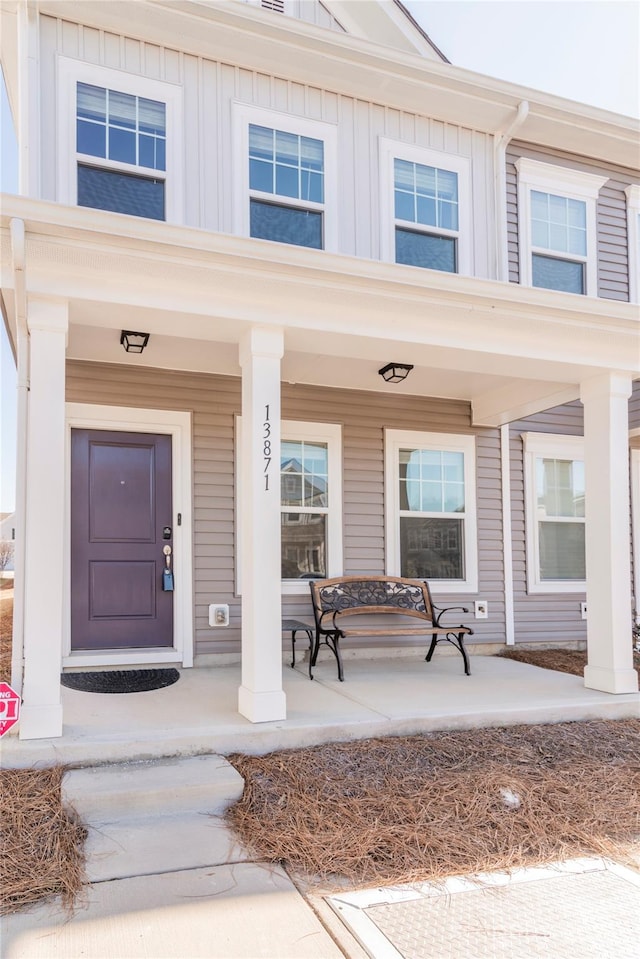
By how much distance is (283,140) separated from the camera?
5641 millimetres

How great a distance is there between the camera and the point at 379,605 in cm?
579

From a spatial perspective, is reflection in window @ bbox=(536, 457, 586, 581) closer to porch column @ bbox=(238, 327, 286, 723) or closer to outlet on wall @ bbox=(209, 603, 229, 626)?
outlet on wall @ bbox=(209, 603, 229, 626)

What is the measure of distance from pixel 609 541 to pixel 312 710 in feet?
7.99

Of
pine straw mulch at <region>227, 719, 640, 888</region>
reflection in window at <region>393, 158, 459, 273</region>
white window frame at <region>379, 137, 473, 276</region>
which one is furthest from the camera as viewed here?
reflection in window at <region>393, 158, 459, 273</region>

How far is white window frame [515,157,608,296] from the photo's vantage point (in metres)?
6.56

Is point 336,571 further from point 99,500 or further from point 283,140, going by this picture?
point 283,140

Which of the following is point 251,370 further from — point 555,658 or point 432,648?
point 555,658

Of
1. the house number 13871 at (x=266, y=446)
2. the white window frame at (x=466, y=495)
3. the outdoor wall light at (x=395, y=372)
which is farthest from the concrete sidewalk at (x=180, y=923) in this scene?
the white window frame at (x=466, y=495)

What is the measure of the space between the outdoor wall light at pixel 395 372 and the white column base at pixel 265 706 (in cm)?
261

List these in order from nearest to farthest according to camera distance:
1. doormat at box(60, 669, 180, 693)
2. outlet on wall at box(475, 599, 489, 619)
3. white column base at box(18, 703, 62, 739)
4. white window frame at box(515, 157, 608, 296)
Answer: white column base at box(18, 703, 62, 739), doormat at box(60, 669, 180, 693), outlet on wall at box(475, 599, 489, 619), white window frame at box(515, 157, 608, 296)

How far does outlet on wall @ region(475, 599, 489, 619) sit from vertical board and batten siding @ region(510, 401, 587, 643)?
1.13 feet

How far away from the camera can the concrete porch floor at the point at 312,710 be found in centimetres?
337

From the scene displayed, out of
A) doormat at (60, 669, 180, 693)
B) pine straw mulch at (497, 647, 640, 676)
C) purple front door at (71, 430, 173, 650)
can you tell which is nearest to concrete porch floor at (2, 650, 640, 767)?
doormat at (60, 669, 180, 693)

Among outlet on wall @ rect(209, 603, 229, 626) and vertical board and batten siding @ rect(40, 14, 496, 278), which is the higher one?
vertical board and batten siding @ rect(40, 14, 496, 278)
